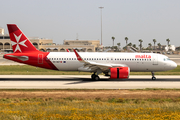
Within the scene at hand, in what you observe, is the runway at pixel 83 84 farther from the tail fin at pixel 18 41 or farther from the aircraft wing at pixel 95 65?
the tail fin at pixel 18 41

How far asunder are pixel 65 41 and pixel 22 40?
159403 millimetres

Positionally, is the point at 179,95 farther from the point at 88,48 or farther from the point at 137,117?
the point at 88,48

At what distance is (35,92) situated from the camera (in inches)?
909

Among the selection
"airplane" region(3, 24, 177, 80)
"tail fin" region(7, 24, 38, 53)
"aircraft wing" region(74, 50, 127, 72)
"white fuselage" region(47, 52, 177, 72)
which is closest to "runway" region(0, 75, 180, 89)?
"aircraft wing" region(74, 50, 127, 72)

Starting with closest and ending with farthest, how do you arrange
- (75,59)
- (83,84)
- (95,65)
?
(83,84) → (95,65) → (75,59)

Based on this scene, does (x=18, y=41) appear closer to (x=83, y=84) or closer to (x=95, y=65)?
(x=95, y=65)

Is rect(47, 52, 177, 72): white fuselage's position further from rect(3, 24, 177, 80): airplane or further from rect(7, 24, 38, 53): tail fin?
rect(7, 24, 38, 53): tail fin

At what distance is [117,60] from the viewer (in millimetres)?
33156

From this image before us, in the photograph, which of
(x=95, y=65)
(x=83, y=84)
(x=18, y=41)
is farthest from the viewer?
(x=18, y=41)

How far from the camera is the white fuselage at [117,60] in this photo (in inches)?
1293

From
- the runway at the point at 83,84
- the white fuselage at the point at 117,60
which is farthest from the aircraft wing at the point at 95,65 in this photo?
the runway at the point at 83,84

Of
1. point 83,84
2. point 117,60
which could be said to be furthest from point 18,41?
point 117,60

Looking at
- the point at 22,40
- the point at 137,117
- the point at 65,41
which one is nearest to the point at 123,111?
the point at 137,117

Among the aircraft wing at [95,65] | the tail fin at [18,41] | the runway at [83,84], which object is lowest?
the runway at [83,84]
